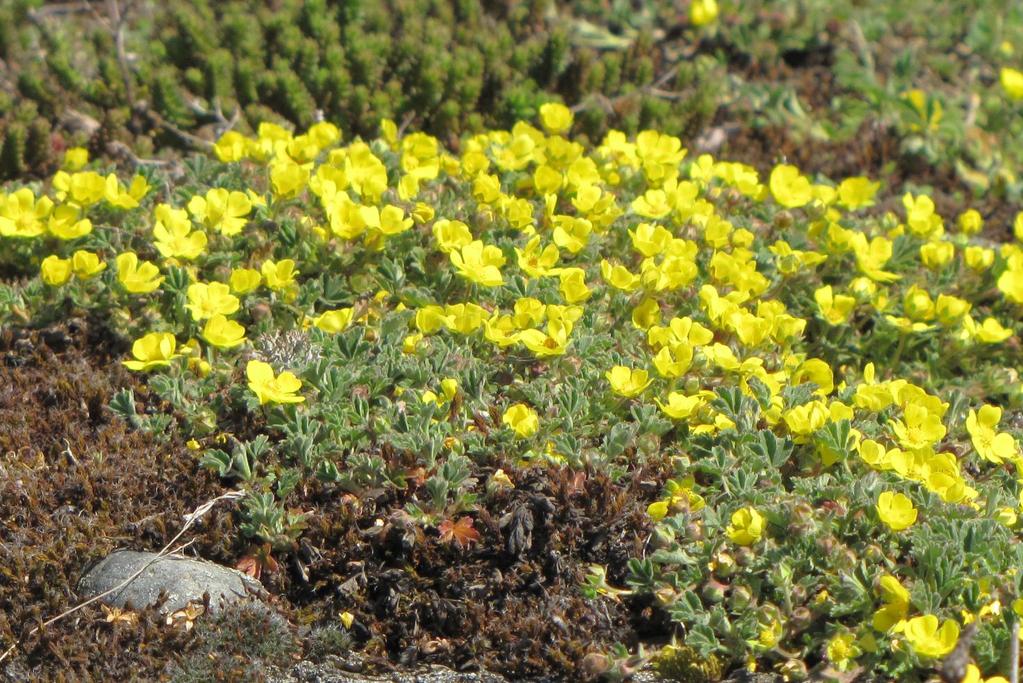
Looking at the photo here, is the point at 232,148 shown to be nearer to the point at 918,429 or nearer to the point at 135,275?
the point at 135,275

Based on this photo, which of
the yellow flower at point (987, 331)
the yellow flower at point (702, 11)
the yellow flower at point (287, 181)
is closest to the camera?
the yellow flower at point (987, 331)

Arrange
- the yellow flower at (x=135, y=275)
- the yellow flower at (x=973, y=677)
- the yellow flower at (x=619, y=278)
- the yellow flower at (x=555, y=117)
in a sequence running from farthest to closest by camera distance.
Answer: the yellow flower at (x=555, y=117) → the yellow flower at (x=619, y=278) → the yellow flower at (x=135, y=275) → the yellow flower at (x=973, y=677)

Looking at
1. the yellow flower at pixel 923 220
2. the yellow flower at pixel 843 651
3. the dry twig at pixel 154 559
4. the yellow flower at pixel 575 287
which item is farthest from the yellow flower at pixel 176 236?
the yellow flower at pixel 923 220

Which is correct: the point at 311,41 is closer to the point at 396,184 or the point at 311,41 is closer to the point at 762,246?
the point at 396,184

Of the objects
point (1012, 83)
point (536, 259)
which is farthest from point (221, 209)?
point (1012, 83)

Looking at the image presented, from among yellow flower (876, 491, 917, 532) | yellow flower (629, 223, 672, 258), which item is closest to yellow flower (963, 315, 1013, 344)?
yellow flower (629, 223, 672, 258)

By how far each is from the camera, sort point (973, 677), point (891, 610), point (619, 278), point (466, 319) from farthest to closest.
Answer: point (619, 278) → point (466, 319) → point (891, 610) → point (973, 677)

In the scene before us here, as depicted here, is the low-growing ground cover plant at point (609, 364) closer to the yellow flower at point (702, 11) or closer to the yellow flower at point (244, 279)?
the yellow flower at point (244, 279)
